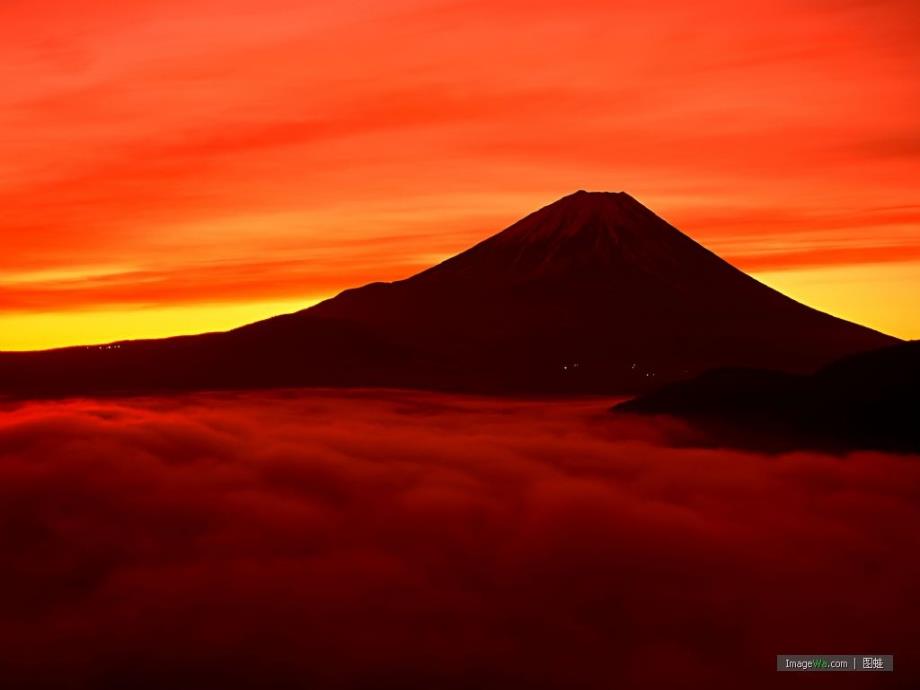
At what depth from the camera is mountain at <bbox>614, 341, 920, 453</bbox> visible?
101812 mm

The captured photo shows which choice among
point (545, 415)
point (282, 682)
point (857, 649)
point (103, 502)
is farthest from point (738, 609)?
point (545, 415)

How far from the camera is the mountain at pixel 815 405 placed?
102 m

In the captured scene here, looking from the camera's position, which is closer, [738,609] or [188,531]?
[738,609]

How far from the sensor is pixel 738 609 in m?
78.7

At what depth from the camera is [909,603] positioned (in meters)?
71.0

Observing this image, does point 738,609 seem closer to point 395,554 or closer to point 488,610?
point 488,610

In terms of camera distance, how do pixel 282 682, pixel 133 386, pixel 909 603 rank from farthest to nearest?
1. pixel 133 386
2. pixel 909 603
3. pixel 282 682

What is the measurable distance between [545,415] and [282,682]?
88941 millimetres

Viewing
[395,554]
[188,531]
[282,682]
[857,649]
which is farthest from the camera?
[188,531]

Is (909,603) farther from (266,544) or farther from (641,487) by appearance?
(266,544)

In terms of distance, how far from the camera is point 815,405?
10831 cm

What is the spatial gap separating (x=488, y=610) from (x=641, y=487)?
90.2 feet

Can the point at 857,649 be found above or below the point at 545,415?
below

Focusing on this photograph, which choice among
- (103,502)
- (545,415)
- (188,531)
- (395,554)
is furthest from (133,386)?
(395,554)
